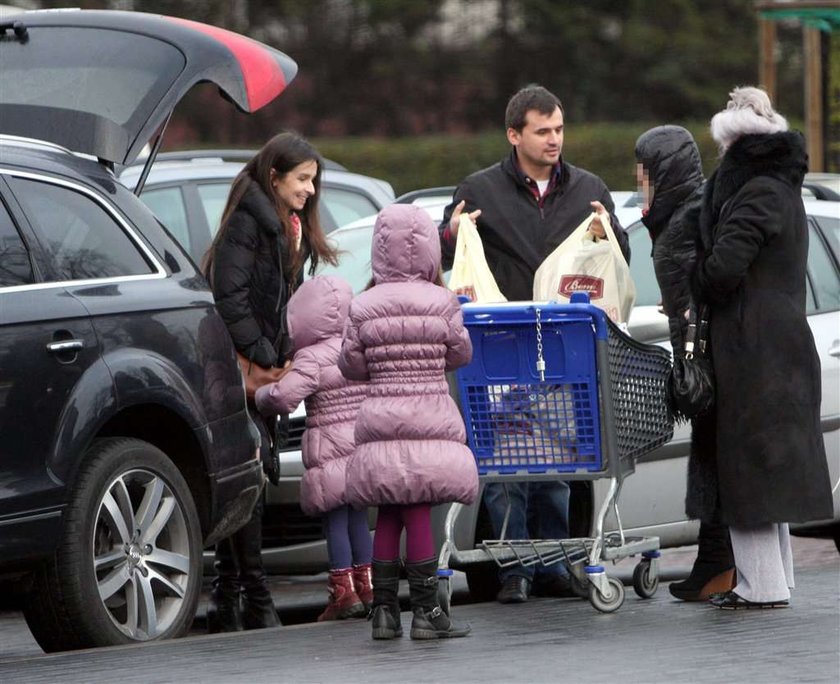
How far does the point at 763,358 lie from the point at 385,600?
1692 millimetres

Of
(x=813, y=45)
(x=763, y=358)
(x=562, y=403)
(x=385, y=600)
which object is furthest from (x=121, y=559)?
(x=813, y=45)

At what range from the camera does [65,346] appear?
23.0 ft

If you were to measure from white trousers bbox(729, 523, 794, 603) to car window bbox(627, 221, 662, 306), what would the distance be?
1961mm

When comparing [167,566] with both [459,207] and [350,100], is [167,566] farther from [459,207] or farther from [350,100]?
[350,100]

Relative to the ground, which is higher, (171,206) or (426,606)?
(171,206)

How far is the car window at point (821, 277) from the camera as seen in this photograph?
9750mm

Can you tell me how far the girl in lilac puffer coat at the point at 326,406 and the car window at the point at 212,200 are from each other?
8.94 feet

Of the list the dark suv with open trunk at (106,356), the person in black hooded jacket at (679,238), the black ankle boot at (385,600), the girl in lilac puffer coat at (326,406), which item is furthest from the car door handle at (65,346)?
the person in black hooded jacket at (679,238)

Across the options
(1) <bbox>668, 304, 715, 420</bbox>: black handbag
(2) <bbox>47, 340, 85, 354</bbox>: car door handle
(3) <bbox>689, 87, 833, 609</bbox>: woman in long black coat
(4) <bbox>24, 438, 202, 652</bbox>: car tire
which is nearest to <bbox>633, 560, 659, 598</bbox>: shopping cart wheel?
(3) <bbox>689, 87, 833, 609</bbox>: woman in long black coat

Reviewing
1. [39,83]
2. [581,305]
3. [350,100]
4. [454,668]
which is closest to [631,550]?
[581,305]

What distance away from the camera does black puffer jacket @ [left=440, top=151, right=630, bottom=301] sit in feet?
28.0

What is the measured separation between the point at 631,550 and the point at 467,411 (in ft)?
2.72

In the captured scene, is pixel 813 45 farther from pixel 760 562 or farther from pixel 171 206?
pixel 760 562

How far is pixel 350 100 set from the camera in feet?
113
